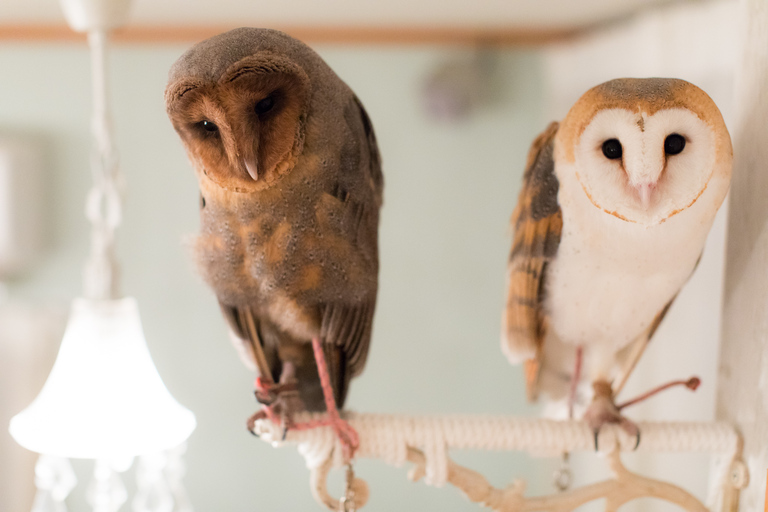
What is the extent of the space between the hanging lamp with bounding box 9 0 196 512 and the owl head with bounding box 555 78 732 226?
0.63m

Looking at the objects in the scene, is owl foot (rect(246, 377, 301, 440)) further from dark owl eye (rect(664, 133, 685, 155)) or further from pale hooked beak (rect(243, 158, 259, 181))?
dark owl eye (rect(664, 133, 685, 155))

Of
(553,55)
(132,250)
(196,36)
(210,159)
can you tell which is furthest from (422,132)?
(210,159)

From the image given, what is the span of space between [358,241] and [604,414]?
1.31 feet

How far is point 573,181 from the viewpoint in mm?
672

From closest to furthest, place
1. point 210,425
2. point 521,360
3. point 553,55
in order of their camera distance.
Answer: point 521,360, point 553,55, point 210,425

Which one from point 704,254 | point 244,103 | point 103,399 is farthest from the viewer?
point 704,254

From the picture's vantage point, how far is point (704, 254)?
112 cm

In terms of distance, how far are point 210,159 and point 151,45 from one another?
3.70 ft

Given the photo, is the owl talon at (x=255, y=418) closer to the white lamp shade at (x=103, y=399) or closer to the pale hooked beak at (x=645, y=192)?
the white lamp shade at (x=103, y=399)

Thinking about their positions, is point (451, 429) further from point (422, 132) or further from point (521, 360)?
point (422, 132)

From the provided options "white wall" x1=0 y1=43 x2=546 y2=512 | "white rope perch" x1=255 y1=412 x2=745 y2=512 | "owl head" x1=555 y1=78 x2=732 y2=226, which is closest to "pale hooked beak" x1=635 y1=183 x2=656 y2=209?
"owl head" x1=555 y1=78 x2=732 y2=226

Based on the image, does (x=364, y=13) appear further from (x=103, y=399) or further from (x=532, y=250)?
(x=103, y=399)

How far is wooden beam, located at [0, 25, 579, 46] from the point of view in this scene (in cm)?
145

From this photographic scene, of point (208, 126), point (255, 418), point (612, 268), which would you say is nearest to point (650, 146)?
point (612, 268)
